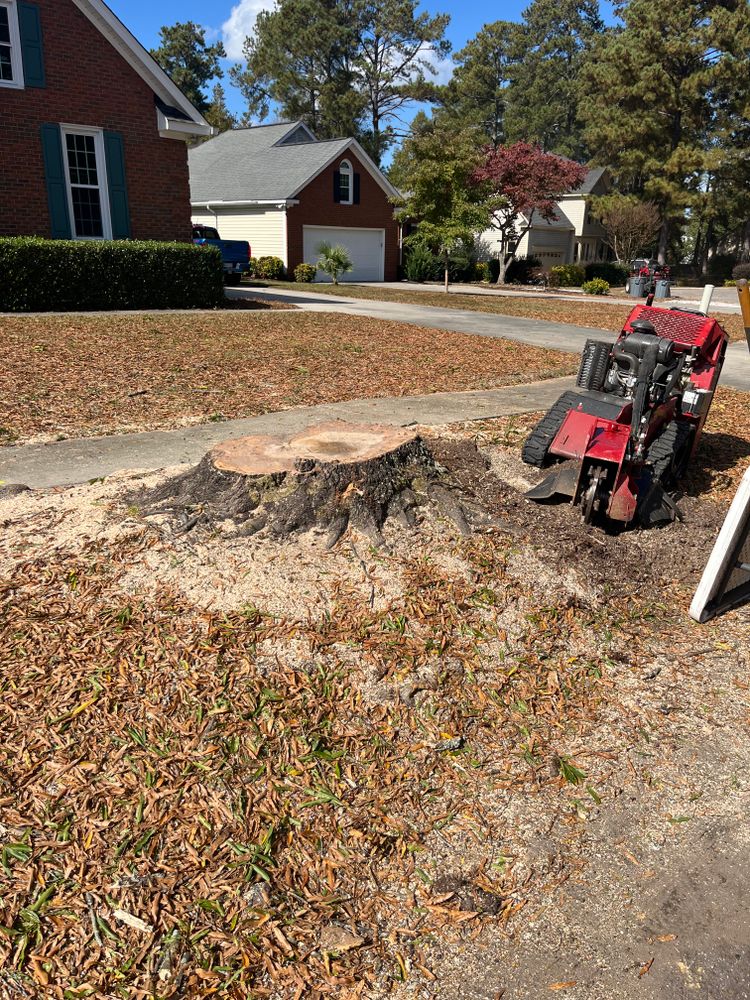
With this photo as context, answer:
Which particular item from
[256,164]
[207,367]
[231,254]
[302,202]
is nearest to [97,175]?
[231,254]

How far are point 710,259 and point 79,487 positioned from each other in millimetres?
57836

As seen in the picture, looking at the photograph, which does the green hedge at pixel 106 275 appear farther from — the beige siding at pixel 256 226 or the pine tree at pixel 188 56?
the pine tree at pixel 188 56

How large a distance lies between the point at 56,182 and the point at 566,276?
2631 centimetres

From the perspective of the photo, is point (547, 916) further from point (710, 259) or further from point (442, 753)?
point (710, 259)

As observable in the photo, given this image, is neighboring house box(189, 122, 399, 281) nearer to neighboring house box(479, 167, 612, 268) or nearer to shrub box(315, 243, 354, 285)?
shrub box(315, 243, 354, 285)

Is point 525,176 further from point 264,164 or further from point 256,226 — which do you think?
point 256,226

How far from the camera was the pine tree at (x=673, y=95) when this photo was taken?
130 feet

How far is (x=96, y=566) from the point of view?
3.68 m

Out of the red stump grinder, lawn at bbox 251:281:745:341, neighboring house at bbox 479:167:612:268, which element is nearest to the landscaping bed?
the red stump grinder

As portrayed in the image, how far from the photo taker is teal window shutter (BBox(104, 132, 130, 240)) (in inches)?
629

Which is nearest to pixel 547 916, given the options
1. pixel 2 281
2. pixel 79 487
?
pixel 79 487

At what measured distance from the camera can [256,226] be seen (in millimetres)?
30750

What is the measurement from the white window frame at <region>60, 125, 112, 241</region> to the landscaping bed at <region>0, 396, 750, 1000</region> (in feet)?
45.4

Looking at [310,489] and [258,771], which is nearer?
[258,771]
